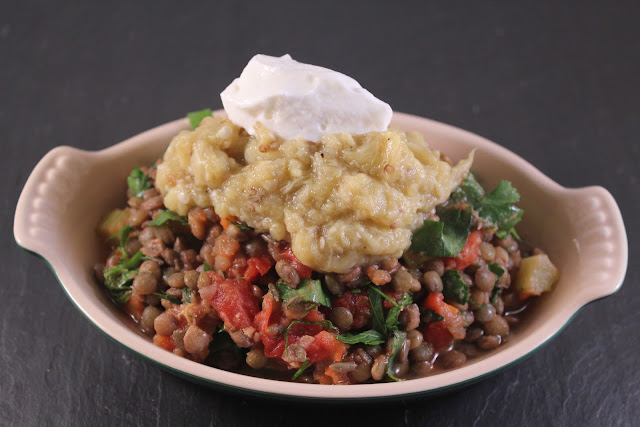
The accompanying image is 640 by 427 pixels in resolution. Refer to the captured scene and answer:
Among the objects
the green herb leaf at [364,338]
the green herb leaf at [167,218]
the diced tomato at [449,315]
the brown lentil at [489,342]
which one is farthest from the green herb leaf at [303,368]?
the green herb leaf at [167,218]

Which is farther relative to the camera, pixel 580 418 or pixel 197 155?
pixel 580 418

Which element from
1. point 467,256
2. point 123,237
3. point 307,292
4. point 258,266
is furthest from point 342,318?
point 123,237

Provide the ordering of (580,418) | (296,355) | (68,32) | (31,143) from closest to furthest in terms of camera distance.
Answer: (296,355), (580,418), (31,143), (68,32)

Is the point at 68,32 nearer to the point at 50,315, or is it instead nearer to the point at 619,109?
the point at 50,315

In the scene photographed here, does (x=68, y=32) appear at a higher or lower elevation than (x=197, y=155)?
lower

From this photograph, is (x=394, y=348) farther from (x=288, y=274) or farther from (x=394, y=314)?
(x=288, y=274)

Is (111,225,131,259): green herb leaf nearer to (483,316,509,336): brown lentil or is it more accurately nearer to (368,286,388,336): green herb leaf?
(368,286,388,336): green herb leaf

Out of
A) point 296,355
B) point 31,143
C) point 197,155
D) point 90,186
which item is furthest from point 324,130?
point 31,143
